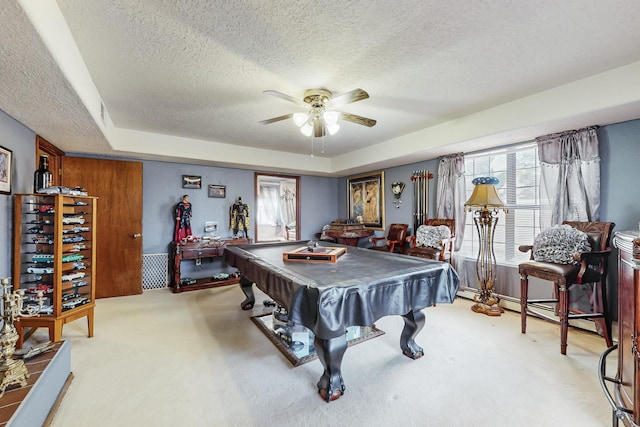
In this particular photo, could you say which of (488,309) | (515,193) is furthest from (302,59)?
(488,309)

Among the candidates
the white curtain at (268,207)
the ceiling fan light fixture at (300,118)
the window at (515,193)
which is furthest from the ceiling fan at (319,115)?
the white curtain at (268,207)

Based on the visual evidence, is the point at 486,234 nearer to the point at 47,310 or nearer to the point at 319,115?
the point at 319,115

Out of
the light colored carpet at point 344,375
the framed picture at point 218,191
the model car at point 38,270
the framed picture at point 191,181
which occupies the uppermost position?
the framed picture at point 191,181

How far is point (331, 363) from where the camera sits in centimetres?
178

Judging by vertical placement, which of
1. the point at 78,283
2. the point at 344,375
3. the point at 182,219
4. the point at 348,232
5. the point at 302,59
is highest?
the point at 302,59

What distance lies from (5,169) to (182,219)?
2408 millimetres

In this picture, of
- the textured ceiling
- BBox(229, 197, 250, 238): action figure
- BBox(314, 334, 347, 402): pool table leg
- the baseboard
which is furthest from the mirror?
BBox(314, 334, 347, 402): pool table leg

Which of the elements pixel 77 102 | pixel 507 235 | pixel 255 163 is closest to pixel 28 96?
pixel 77 102

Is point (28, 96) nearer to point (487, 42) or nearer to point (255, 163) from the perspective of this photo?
point (255, 163)

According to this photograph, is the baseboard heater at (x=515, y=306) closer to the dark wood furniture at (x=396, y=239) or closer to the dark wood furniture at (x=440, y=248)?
the dark wood furniture at (x=440, y=248)

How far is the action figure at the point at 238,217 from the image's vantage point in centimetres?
523

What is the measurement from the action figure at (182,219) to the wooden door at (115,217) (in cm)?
56

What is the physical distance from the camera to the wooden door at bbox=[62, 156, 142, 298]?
156 inches

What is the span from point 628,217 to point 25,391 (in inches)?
195
